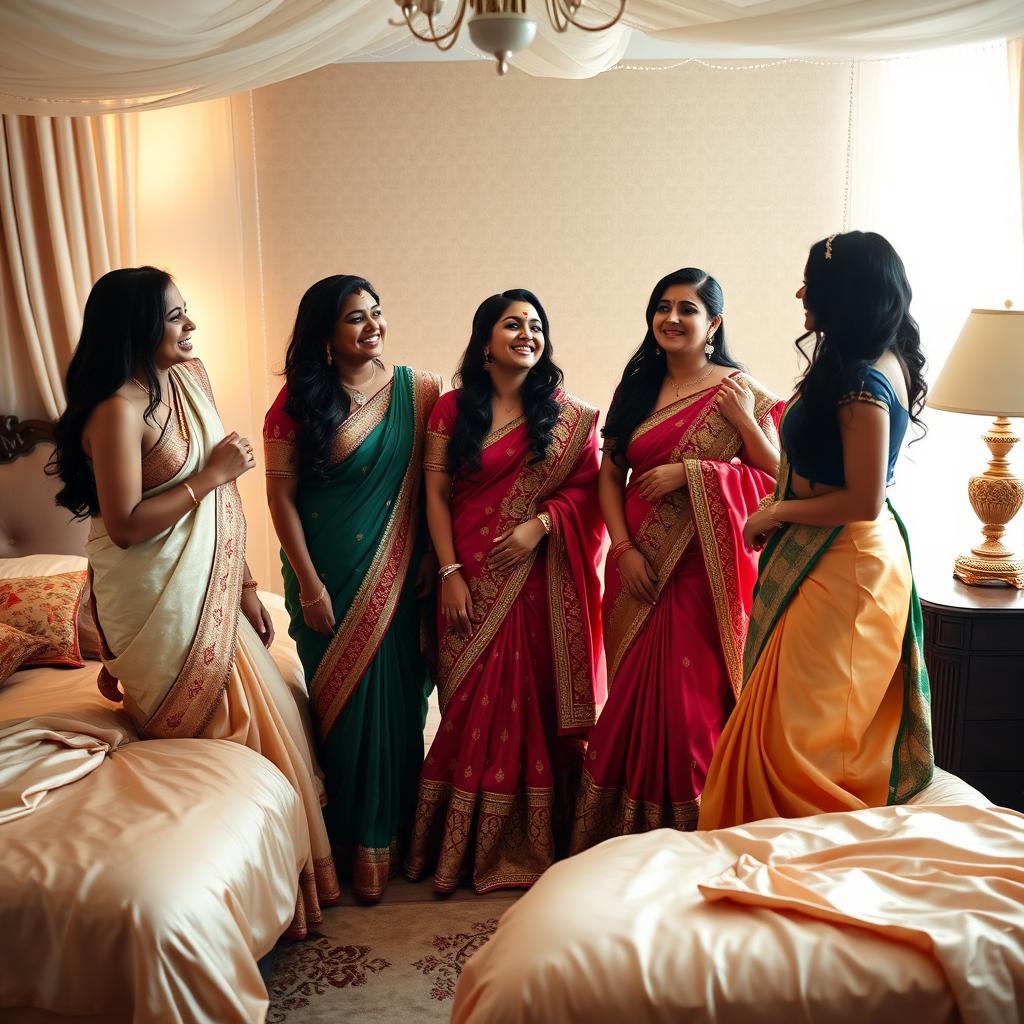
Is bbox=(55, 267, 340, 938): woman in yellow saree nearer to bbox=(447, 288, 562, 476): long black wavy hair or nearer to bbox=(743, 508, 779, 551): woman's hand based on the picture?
bbox=(447, 288, 562, 476): long black wavy hair

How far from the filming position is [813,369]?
2.10m

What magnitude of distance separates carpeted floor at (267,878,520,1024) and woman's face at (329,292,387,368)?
1.35 m

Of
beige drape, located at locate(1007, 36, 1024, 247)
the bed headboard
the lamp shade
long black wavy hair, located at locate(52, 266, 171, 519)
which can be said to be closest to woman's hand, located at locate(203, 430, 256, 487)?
long black wavy hair, located at locate(52, 266, 171, 519)

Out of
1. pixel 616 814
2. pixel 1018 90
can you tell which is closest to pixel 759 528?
pixel 616 814

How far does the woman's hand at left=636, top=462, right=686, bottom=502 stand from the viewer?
8.50ft

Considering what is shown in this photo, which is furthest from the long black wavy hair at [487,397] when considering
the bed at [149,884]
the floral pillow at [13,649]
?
the floral pillow at [13,649]

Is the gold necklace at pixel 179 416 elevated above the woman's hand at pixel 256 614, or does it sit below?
above

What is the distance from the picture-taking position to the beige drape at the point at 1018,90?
12.1 ft

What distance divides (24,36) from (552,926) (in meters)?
2.14

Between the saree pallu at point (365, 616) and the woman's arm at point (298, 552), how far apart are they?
0.03m

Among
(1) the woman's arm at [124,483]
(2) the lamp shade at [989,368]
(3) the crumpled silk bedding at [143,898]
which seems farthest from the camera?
(2) the lamp shade at [989,368]

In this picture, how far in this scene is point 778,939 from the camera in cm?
152

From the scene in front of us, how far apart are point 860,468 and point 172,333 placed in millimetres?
1402

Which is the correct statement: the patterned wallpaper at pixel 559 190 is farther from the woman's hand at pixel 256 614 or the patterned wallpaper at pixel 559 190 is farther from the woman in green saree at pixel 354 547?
the woman's hand at pixel 256 614
